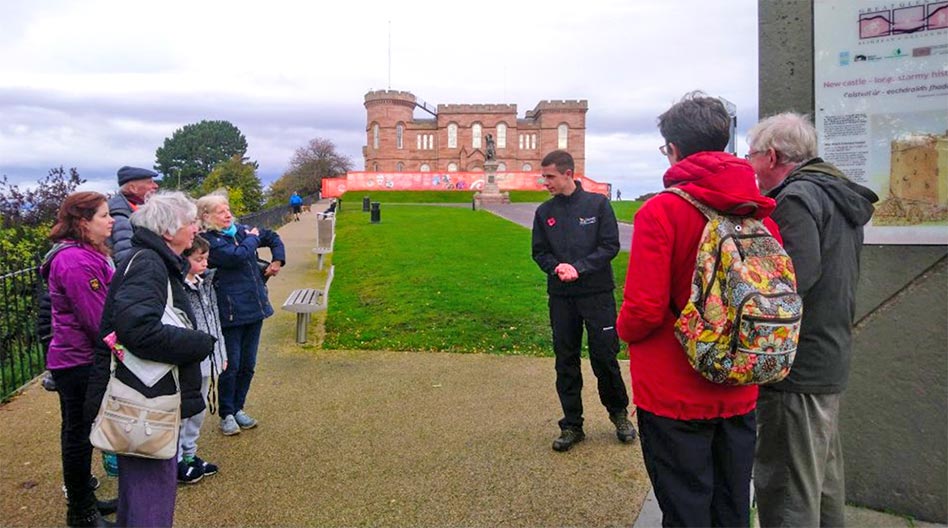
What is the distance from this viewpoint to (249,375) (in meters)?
5.07

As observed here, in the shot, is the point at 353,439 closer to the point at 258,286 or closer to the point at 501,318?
the point at 258,286

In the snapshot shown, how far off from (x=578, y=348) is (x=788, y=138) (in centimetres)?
223

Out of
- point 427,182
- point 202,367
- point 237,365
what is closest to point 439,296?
point 237,365

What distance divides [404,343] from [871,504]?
515 centimetres

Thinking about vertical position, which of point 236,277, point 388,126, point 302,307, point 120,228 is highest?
point 388,126

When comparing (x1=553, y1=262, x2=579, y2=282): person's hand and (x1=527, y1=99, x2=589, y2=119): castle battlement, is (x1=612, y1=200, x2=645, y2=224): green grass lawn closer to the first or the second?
(x1=553, y1=262, x2=579, y2=282): person's hand

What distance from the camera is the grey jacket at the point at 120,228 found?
410cm

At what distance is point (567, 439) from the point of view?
4590 millimetres

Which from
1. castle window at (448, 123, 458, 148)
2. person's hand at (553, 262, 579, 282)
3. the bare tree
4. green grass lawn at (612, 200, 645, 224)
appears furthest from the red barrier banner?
person's hand at (553, 262, 579, 282)

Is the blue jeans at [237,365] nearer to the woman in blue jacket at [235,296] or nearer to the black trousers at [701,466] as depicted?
the woman in blue jacket at [235,296]

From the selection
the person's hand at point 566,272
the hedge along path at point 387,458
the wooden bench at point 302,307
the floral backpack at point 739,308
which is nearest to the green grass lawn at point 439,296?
the wooden bench at point 302,307

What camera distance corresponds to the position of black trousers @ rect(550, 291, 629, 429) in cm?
453

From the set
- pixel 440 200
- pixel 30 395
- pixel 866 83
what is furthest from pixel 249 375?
pixel 440 200

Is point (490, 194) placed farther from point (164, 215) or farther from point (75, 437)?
point (164, 215)
